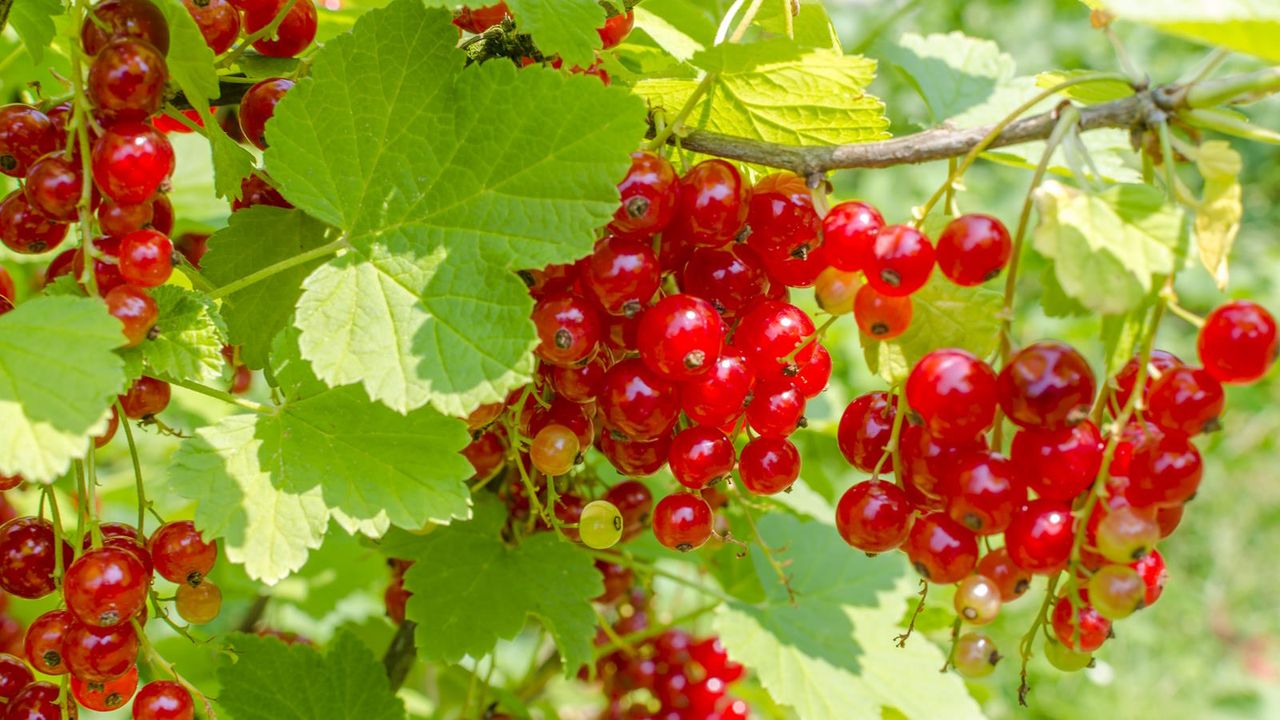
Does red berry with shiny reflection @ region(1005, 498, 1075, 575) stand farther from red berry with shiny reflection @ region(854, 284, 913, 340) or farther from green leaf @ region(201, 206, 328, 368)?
green leaf @ region(201, 206, 328, 368)

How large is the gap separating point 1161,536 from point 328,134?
31.9 inches

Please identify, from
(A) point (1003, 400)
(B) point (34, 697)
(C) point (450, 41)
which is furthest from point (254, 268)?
(A) point (1003, 400)

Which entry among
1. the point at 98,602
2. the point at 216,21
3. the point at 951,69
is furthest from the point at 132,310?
the point at 951,69

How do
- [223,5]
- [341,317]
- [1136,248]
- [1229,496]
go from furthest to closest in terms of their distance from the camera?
[1229,496]
[223,5]
[341,317]
[1136,248]

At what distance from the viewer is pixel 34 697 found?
0.96 metres

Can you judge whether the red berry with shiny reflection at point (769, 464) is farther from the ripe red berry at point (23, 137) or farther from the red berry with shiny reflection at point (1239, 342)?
the ripe red berry at point (23, 137)

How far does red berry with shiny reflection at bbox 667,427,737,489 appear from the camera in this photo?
0.98 meters

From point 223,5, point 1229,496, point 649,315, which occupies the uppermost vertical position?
point 223,5

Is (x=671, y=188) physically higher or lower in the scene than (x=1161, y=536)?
higher

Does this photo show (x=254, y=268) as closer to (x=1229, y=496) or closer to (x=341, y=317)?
(x=341, y=317)

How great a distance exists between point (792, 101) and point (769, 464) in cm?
37

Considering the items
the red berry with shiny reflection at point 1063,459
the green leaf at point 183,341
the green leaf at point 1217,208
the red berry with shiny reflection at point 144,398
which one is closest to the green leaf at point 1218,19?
the green leaf at point 1217,208

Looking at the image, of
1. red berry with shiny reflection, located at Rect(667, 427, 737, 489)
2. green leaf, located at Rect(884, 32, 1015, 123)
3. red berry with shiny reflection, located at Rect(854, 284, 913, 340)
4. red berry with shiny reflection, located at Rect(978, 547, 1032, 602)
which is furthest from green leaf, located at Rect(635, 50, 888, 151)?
green leaf, located at Rect(884, 32, 1015, 123)

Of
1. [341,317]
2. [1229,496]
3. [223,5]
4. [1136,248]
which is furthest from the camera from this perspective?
[1229,496]
